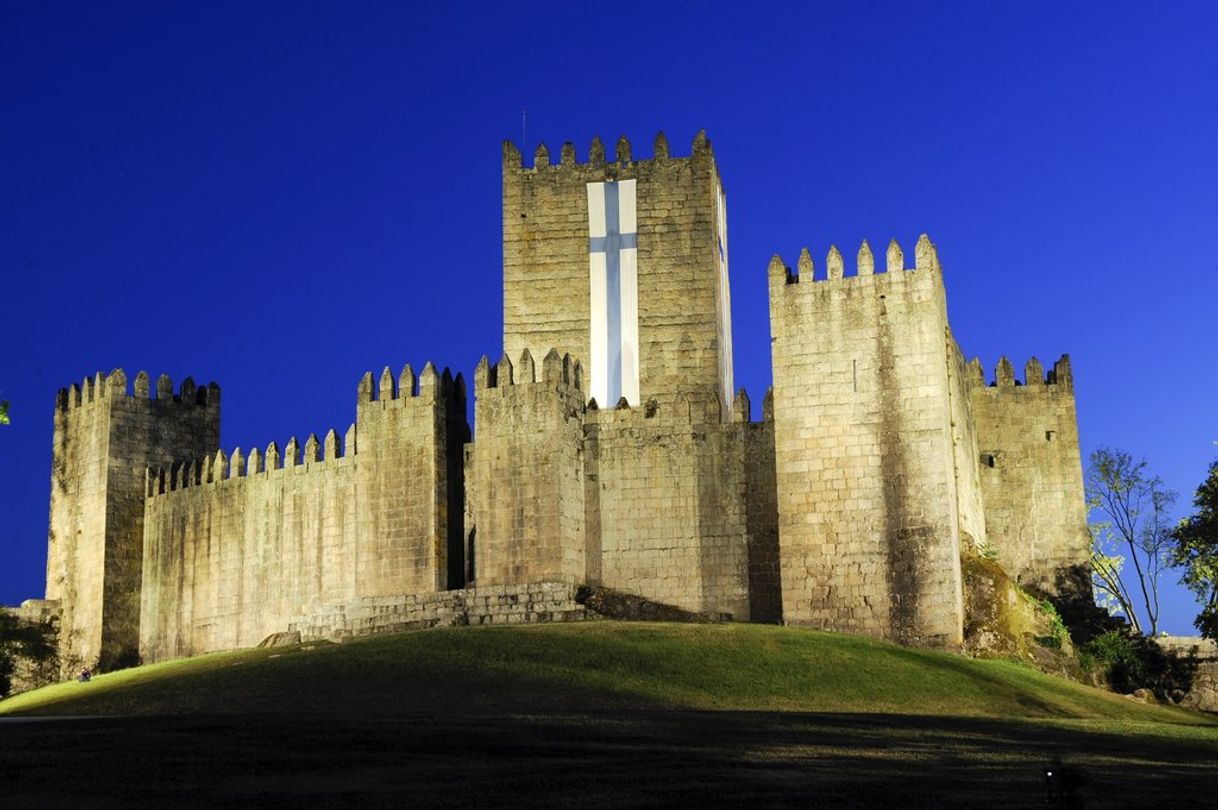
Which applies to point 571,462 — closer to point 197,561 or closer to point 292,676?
point 292,676

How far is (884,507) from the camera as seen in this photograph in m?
35.4

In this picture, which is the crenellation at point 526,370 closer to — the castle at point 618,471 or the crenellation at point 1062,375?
the castle at point 618,471

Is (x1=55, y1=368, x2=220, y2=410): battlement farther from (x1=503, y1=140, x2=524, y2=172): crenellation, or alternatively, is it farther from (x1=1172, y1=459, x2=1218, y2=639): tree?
(x1=1172, y1=459, x2=1218, y2=639): tree

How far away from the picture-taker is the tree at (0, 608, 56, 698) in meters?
47.2

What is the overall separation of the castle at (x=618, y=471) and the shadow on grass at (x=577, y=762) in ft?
38.5

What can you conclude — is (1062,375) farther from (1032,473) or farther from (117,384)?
(117,384)

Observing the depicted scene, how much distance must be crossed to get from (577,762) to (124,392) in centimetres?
3252

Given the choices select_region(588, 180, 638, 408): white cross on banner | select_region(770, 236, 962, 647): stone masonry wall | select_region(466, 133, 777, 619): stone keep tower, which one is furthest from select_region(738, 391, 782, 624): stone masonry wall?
select_region(588, 180, 638, 408): white cross on banner

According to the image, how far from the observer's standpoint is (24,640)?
4794 cm

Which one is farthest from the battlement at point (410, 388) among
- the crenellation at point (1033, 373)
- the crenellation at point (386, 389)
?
the crenellation at point (1033, 373)

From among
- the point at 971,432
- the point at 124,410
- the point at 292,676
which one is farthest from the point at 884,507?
the point at 124,410

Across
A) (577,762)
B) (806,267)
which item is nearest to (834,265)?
(806,267)

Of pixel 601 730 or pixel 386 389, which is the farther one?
pixel 386 389

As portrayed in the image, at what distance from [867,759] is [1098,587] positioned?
101 ft
